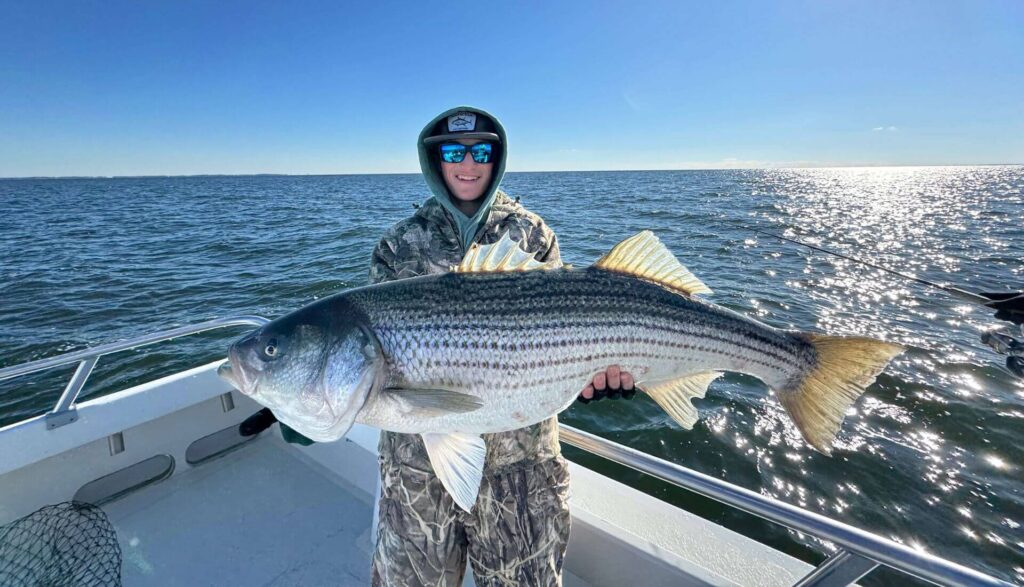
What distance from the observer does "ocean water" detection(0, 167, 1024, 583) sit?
6.50m

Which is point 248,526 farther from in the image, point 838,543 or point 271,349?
point 838,543

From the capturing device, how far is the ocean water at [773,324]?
650cm

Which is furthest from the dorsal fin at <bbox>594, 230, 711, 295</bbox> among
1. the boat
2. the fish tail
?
the boat

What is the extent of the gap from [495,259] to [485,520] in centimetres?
161

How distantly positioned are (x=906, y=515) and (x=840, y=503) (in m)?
0.78

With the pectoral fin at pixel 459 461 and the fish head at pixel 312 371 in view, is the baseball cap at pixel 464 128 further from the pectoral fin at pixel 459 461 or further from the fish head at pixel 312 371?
the pectoral fin at pixel 459 461

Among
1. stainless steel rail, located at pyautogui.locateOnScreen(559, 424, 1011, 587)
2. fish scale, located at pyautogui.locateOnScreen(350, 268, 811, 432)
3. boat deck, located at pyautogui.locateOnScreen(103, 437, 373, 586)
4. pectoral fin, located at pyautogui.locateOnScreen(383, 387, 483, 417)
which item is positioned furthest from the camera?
boat deck, located at pyautogui.locateOnScreen(103, 437, 373, 586)

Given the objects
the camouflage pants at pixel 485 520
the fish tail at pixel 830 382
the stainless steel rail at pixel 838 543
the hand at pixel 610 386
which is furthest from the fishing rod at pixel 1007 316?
the camouflage pants at pixel 485 520

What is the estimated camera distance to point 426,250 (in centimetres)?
340

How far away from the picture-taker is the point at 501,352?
264 centimetres

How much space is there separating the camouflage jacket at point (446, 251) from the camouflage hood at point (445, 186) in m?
0.05

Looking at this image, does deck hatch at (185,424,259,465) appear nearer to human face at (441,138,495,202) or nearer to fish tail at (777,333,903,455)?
human face at (441,138,495,202)

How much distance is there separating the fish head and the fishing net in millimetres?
2861

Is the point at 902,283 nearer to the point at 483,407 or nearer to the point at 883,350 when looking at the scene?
the point at 883,350
